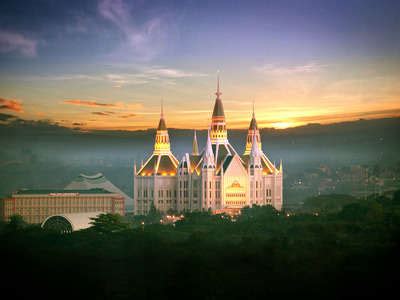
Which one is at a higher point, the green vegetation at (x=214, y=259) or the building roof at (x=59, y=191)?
the building roof at (x=59, y=191)

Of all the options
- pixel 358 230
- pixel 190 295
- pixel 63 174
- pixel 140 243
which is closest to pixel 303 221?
pixel 358 230

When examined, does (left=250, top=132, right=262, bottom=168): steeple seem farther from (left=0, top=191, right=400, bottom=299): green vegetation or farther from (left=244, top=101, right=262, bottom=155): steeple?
(left=0, top=191, right=400, bottom=299): green vegetation

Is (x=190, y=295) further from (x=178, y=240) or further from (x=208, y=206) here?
(x=208, y=206)

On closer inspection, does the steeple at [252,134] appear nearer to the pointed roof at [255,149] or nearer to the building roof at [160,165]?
the pointed roof at [255,149]

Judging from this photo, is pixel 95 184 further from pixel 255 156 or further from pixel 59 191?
pixel 255 156

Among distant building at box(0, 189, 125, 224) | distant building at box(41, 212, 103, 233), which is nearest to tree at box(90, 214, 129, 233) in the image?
distant building at box(41, 212, 103, 233)

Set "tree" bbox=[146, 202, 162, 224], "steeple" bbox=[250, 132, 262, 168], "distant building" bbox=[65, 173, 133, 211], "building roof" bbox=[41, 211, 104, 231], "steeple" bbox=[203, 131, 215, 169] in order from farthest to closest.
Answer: "distant building" bbox=[65, 173, 133, 211], "steeple" bbox=[250, 132, 262, 168], "steeple" bbox=[203, 131, 215, 169], "tree" bbox=[146, 202, 162, 224], "building roof" bbox=[41, 211, 104, 231]

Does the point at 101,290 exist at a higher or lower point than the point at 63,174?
lower

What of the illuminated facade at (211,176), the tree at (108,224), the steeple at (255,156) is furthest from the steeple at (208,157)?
the tree at (108,224)
